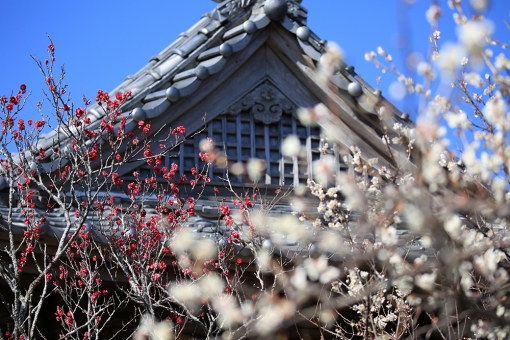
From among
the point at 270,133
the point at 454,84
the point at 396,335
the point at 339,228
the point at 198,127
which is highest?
the point at 198,127

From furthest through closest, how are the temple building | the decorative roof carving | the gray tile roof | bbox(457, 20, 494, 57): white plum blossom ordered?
the decorative roof carving, the temple building, the gray tile roof, bbox(457, 20, 494, 57): white plum blossom

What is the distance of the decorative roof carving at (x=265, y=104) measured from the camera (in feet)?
24.6

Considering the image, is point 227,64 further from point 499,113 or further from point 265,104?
point 499,113

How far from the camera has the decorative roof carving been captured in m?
7.50

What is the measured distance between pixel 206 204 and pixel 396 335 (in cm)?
218

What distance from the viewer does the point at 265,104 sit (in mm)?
7598

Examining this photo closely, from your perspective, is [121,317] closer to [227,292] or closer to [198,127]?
[227,292]

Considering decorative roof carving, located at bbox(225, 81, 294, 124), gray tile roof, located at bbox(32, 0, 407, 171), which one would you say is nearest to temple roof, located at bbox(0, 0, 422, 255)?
gray tile roof, located at bbox(32, 0, 407, 171)

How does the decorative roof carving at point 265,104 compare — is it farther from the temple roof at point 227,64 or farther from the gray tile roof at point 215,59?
the gray tile roof at point 215,59

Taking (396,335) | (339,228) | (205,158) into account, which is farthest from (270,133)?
(396,335)

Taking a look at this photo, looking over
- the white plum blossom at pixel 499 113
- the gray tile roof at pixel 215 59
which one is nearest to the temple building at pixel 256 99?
the gray tile roof at pixel 215 59

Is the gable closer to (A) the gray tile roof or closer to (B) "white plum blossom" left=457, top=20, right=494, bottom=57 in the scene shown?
(A) the gray tile roof

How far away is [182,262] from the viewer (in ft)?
17.8

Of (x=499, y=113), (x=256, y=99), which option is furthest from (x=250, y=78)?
(x=499, y=113)
